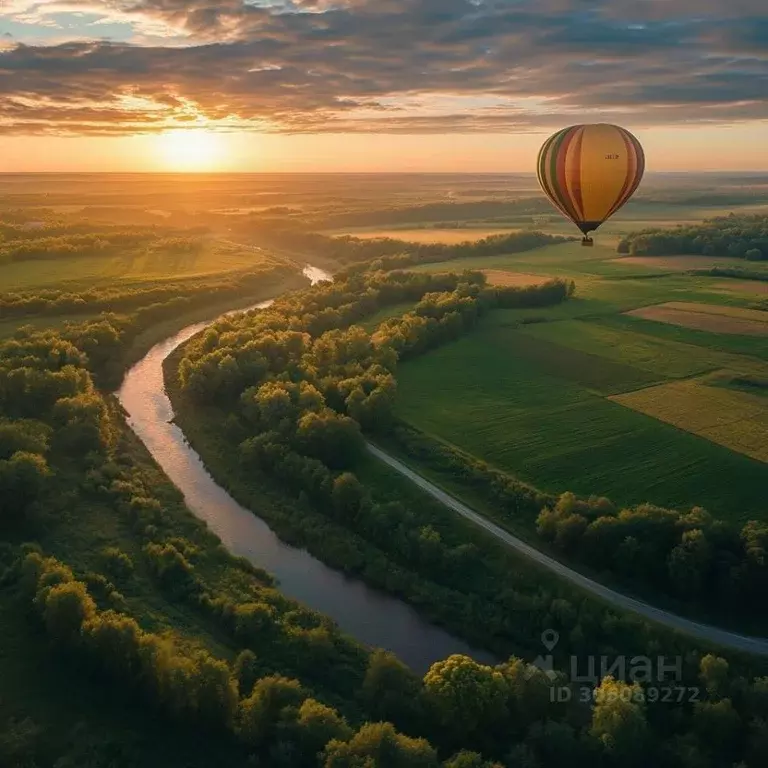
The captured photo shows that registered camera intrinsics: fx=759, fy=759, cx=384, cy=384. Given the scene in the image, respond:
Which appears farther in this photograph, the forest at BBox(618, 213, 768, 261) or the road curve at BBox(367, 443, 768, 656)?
the forest at BBox(618, 213, 768, 261)

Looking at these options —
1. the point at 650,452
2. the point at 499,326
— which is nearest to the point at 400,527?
the point at 650,452

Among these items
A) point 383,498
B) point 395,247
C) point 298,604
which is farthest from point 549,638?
point 395,247

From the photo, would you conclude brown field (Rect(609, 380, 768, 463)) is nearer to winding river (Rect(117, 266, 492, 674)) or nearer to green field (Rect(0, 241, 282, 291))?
winding river (Rect(117, 266, 492, 674))

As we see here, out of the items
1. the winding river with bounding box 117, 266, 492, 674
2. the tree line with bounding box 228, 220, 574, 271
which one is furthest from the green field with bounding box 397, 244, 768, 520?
the tree line with bounding box 228, 220, 574, 271

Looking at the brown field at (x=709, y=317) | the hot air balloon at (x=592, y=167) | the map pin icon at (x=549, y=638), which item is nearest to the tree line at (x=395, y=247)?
the brown field at (x=709, y=317)

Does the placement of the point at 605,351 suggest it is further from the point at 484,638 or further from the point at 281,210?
the point at 281,210
